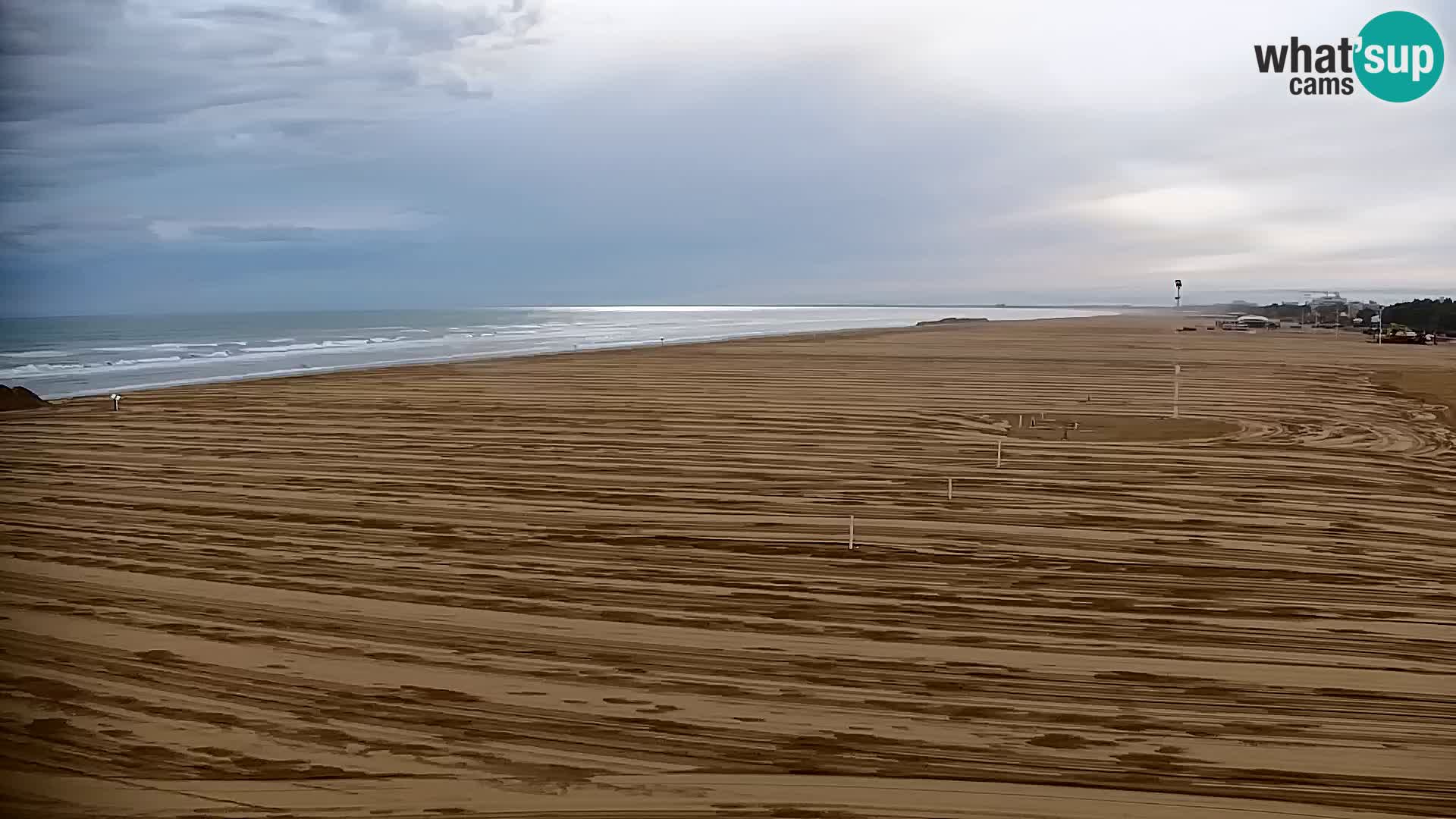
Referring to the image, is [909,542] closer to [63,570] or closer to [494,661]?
[494,661]

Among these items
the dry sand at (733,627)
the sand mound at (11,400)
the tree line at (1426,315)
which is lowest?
the dry sand at (733,627)

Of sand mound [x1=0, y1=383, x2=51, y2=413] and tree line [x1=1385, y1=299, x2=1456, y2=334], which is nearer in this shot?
sand mound [x1=0, y1=383, x2=51, y2=413]

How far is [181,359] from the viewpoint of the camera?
29938mm

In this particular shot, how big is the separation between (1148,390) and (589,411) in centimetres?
855

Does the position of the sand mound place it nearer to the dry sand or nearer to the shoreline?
the dry sand

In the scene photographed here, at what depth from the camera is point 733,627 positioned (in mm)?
4691

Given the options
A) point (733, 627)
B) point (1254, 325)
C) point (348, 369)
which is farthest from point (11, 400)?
point (1254, 325)

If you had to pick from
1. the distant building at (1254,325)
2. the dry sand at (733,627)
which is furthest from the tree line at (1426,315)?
the dry sand at (733,627)

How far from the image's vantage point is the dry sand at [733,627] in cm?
323

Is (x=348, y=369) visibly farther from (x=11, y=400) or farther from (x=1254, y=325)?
(x=1254, y=325)

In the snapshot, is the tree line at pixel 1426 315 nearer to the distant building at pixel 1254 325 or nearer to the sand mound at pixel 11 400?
the distant building at pixel 1254 325

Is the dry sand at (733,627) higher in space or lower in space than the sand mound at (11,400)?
lower

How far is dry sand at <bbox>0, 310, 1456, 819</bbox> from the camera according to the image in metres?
3.23

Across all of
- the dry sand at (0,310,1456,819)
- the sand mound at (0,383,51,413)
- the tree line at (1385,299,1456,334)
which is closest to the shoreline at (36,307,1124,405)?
the dry sand at (0,310,1456,819)
